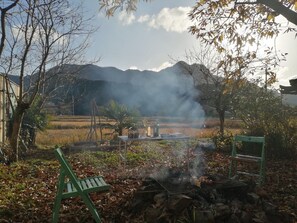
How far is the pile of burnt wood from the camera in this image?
4035 mm

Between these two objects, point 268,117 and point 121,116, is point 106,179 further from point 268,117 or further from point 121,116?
point 121,116

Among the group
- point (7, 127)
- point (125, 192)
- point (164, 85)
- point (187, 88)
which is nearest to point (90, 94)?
point (164, 85)

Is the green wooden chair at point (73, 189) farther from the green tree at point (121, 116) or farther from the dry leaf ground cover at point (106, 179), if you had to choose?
the green tree at point (121, 116)

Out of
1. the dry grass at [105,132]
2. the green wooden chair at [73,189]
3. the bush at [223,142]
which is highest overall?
the green wooden chair at [73,189]

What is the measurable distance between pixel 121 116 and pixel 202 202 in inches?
355

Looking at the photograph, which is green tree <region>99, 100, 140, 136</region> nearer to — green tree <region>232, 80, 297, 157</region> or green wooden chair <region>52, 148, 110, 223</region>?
green tree <region>232, 80, 297, 157</region>

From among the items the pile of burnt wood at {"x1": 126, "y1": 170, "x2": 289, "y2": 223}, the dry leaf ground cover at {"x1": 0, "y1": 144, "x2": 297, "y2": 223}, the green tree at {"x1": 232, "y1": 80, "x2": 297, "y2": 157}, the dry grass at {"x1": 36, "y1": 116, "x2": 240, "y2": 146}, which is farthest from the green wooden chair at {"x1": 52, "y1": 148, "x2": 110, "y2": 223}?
the dry grass at {"x1": 36, "y1": 116, "x2": 240, "y2": 146}

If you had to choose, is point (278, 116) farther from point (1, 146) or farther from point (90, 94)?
point (90, 94)

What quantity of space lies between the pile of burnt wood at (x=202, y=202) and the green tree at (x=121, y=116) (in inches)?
308

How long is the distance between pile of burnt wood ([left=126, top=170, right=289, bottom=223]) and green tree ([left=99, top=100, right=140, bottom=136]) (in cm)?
782

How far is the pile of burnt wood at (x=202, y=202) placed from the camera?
404 cm

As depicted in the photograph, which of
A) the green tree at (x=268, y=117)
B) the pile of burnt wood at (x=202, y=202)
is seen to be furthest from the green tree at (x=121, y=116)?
the pile of burnt wood at (x=202, y=202)

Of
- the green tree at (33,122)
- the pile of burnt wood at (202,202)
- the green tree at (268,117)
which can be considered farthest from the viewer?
the green tree at (33,122)

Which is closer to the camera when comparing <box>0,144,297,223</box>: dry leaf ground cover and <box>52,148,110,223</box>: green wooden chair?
<box>52,148,110,223</box>: green wooden chair
